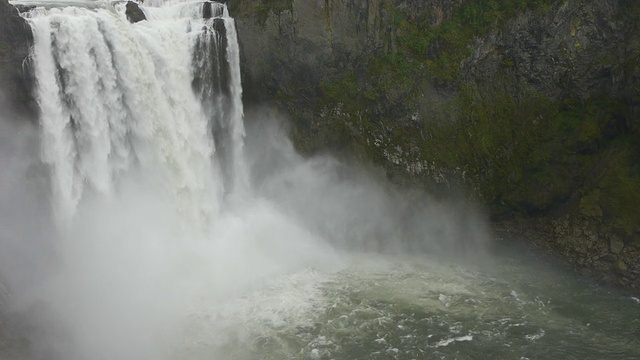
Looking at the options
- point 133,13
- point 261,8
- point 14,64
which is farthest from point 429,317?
point 14,64

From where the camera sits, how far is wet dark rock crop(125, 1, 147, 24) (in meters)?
18.6

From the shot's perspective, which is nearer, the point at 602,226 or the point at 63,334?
the point at 63,334

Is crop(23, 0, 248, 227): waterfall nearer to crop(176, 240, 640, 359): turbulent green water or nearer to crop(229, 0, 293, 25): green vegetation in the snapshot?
crop(229, 0, 293, 25): green vegetation

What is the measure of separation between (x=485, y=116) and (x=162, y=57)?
12.4 m

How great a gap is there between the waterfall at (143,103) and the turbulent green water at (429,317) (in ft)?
18.3

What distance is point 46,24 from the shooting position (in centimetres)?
1628

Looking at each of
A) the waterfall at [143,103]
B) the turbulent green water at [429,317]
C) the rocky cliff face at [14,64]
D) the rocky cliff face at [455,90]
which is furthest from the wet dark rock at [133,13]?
the turbulent green water at [429,317]

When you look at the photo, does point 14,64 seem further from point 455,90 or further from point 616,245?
point 616,245

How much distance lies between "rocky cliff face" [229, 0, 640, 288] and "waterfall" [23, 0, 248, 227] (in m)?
1.59

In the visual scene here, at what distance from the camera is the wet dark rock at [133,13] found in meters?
18.6

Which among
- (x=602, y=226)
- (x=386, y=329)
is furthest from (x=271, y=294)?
(x=602, y=226)

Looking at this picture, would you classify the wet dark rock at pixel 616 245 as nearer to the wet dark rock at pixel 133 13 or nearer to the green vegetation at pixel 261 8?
the green vegetation at pixel 261 8

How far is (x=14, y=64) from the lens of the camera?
15938mm

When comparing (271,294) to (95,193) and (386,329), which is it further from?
(95,193)
